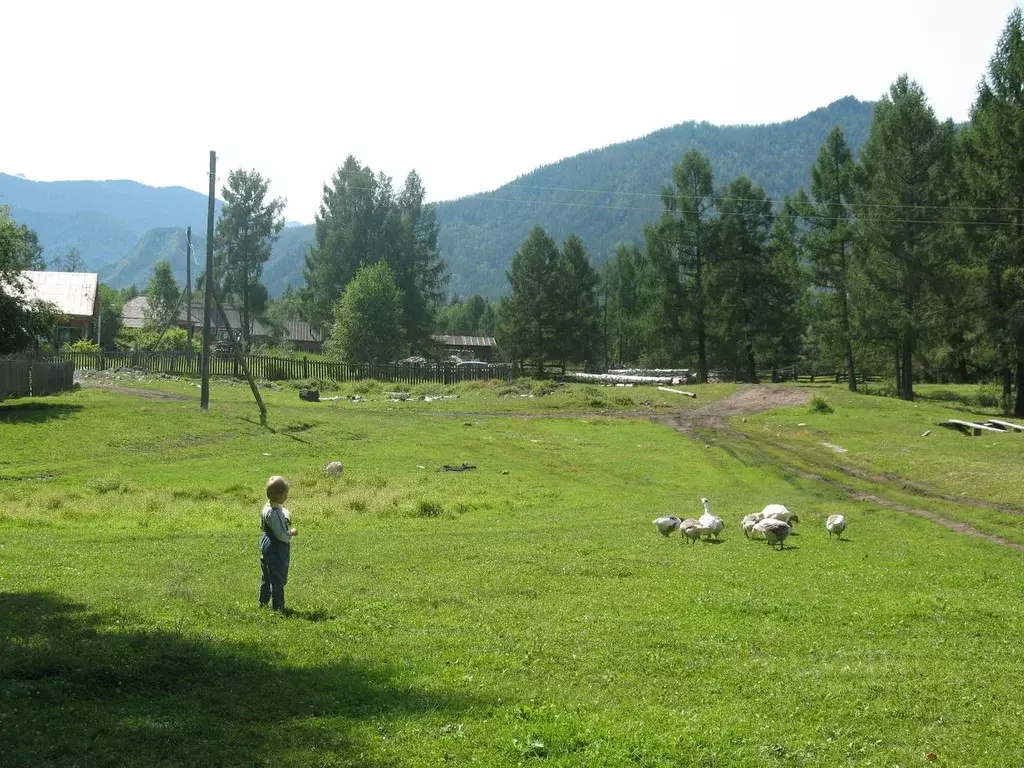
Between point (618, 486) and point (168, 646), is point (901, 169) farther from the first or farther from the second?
point (168, 646)

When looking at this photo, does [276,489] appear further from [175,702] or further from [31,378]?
[31,378]

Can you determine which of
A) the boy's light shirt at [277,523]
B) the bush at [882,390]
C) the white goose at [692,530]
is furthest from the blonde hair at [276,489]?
the bush at [882,390]

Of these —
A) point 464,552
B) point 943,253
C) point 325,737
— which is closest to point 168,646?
point 325,737

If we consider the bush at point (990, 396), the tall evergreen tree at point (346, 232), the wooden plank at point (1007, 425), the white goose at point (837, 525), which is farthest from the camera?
the tall evergreen tree at point (346, 232)

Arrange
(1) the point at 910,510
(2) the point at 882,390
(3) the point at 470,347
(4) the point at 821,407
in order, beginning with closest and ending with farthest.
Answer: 1. (1) the point at 910,510
2. (4) the point at 821,407
3. (2) the point at 882,390
4. (3) the point at 470,347

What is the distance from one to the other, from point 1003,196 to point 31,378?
2075 inches

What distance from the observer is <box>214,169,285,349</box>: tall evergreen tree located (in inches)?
4358

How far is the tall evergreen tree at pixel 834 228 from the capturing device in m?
72.2

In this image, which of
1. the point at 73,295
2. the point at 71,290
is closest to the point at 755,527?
the point at 73,295

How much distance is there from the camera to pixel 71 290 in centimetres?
7962

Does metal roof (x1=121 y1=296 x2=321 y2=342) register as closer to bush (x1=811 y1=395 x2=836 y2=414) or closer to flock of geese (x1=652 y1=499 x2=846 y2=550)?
bush (x1=811 y1=395 x2=836 y2=414)

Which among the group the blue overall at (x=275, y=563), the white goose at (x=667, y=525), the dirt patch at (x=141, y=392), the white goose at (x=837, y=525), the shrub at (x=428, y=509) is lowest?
the shrub at (x=428, y=509)

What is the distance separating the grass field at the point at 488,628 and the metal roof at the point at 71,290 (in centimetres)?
5186

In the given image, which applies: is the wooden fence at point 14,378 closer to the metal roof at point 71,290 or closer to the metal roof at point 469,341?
the metal roof at point 71,290
